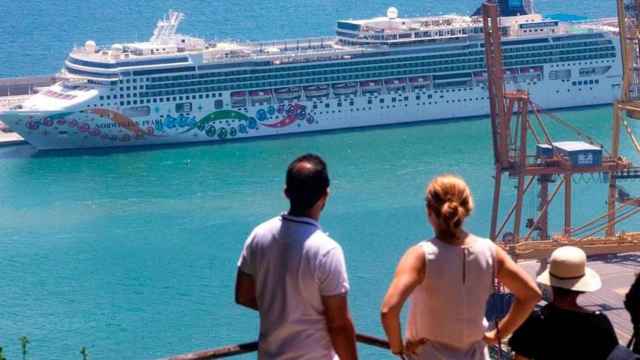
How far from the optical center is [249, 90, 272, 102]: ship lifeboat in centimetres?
3083

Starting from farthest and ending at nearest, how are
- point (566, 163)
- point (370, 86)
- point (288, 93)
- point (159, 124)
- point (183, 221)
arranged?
point (370, 86)
point (288, 93)
point (159, 124)
point (183, 221)
point (566, 163)

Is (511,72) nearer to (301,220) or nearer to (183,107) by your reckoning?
(183,107)

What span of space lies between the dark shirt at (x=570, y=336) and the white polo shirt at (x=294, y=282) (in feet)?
1.50

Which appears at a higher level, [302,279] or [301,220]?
[301,220]

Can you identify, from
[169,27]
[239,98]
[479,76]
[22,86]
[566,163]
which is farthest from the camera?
[22,86]

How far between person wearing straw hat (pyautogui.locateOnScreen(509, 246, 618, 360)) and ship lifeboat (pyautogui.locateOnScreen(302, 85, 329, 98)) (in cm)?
2780

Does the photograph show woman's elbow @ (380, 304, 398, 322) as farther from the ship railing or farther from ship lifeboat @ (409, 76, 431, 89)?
ship lifeboat @ (409, 76, 431, 89)

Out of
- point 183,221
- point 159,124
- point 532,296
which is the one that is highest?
point 532,296

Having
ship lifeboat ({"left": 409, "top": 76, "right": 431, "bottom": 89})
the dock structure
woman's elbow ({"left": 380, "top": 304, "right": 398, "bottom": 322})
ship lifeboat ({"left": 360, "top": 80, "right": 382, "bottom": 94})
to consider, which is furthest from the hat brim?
the dock structure

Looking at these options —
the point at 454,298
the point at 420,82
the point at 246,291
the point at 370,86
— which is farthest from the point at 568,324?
the point at 420,82

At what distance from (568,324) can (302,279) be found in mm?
622

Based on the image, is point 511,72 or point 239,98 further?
point 511,72

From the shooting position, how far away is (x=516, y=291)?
10.8 ft

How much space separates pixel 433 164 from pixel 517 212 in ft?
22.1
